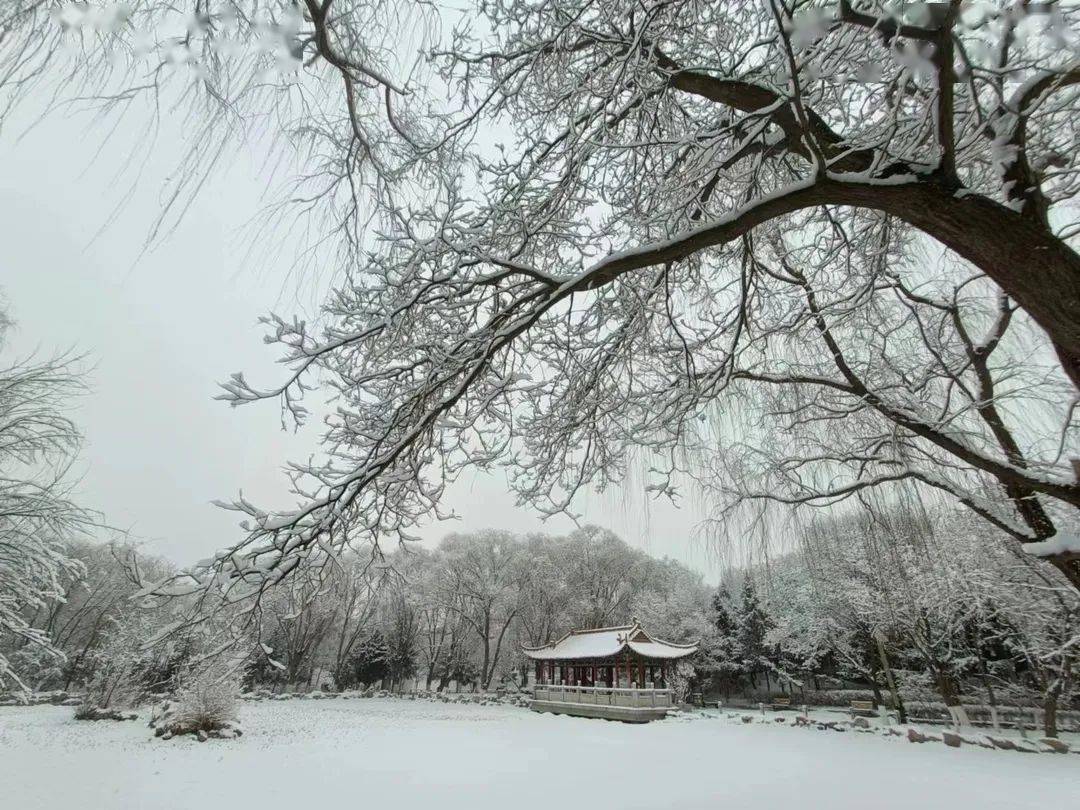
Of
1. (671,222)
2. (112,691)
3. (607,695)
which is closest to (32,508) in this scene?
(671,222)

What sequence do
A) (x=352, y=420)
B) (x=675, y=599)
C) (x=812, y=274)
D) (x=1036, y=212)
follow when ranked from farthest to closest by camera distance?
(x=675, y=599), (x=812, y=274), (x=352, y=420), (x=1036, y=212)

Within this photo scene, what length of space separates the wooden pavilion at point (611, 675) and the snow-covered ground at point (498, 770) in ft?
13.6

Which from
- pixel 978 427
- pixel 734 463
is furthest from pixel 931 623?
pixel 734 463

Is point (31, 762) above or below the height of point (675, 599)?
below

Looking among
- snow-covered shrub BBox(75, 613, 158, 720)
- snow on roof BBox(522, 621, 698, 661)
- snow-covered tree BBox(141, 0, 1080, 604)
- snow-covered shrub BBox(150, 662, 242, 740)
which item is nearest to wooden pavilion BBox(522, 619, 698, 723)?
snow on roof BBox(522, 621, 698, 661)

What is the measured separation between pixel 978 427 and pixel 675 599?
106 feet

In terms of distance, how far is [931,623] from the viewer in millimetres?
16469

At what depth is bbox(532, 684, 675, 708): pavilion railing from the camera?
65.8ft

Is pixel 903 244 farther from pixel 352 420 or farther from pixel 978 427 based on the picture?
pixel 352 420

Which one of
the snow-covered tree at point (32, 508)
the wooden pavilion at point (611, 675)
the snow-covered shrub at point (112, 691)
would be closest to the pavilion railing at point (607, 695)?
the wooden pavilion at point (611, 675)

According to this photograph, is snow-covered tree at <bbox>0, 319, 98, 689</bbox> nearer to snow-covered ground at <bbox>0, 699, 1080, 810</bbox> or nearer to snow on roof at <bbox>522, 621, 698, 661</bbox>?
snow-covered ground at <bbox>0, 699, 1080, 810</bbox>

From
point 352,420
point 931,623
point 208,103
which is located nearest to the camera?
point 208,103

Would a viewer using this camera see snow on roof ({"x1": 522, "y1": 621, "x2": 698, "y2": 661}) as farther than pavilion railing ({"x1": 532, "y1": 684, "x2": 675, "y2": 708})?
Yes

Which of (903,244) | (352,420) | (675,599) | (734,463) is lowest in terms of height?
(352,420)
